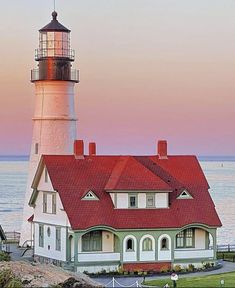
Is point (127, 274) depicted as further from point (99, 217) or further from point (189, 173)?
point (189, 173)

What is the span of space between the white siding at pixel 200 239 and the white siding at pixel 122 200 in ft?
13.2

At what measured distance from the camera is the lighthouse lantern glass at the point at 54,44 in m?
56.7

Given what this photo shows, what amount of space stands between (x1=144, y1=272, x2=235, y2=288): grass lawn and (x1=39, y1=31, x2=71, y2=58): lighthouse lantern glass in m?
18.7

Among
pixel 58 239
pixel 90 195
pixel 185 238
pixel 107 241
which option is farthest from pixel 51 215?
pixel 185 238

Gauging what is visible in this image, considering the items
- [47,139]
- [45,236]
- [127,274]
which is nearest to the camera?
[127,274]

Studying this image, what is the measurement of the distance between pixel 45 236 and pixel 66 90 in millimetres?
10542

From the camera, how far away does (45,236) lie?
49.7 meters

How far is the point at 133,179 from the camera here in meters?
48.2

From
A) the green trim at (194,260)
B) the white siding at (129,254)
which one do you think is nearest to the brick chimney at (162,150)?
the green trim at (194,260)

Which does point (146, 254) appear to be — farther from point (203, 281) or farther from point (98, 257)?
point (203, 281)

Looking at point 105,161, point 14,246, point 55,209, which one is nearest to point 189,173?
point 105,161

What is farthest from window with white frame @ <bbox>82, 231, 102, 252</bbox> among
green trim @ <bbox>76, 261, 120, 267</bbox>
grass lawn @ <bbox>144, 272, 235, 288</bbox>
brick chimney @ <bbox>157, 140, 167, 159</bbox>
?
brick chimney @ <bbox>157, 140, 167, 159</bbox>

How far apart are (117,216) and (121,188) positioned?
54.9 inches

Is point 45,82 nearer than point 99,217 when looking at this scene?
No
